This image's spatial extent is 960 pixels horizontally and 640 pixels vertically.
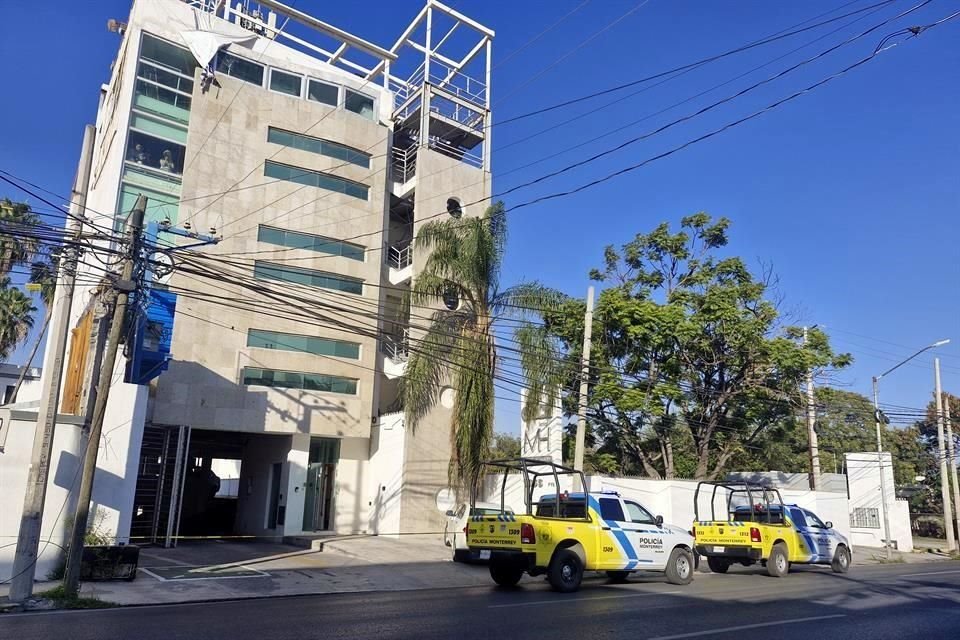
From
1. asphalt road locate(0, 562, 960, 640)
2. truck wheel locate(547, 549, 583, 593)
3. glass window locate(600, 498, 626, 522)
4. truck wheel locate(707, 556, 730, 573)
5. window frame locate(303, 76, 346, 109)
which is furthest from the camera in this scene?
window frame locate(303, 76, 346, 109)

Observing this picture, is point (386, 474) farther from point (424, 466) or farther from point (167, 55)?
point (167, 55)

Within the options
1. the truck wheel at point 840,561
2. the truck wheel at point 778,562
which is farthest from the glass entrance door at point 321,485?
the truck wheel at point 840,561

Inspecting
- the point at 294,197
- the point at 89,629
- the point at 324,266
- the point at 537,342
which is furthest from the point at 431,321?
the point at 89,629

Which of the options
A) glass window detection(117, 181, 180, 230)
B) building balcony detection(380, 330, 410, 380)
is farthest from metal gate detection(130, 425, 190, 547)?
building balcony detection(380, 330, 410, 380)

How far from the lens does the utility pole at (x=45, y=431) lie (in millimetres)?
11602

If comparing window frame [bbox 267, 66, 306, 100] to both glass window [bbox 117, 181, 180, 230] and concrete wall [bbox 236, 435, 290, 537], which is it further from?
concrete wall [bbox 236, 435, 290, 537]

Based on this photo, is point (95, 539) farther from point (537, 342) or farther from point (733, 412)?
point (733, 412)

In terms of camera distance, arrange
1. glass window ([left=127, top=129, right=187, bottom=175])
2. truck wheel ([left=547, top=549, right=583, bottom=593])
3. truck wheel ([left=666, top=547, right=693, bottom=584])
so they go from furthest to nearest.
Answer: glass window ([left=127, top=129, right=187, bottom=175])
truck wheel ([left=666, top=547, right=693, bottom=584])
truck wheel ([left=547, top=549, right=583, bottom=593])

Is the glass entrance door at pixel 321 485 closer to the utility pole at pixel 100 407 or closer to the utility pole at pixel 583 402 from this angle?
the utility pole at pixel 583 402

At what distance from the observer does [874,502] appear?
108 ft

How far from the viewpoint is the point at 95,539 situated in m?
15.1

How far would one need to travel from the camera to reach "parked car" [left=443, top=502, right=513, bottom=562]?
47.9ft

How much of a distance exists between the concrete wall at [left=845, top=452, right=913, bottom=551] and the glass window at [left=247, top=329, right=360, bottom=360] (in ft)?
76.8

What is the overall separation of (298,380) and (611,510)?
52.4ft
